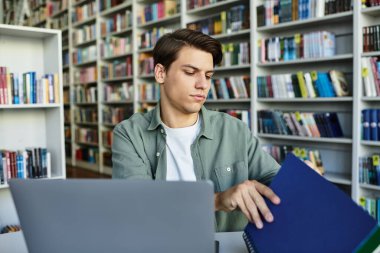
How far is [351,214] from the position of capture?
2.10 feet

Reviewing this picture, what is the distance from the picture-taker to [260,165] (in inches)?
51.1

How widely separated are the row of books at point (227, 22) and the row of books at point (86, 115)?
2809 millimetres

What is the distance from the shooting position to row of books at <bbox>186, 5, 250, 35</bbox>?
3.97 meters

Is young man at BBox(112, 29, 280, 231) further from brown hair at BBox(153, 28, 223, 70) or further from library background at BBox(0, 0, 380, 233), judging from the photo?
library background at BBox(0, 0, 380, 233)

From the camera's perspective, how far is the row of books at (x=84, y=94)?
6516 millimetres

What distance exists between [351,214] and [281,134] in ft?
10.2

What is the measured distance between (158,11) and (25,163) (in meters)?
3.03

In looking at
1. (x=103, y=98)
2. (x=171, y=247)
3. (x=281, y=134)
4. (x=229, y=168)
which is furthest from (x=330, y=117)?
(x=103, y=98)

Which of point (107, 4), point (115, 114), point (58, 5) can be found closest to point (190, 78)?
point (115, 114)

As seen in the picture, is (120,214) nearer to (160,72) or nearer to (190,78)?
(190,78)

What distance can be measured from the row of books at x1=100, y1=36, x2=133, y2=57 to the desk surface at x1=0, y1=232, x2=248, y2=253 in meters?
4.81

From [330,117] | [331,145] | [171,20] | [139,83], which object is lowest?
[331,145]

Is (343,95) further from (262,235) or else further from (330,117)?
(262,235)

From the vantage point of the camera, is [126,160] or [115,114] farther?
[115,114]
